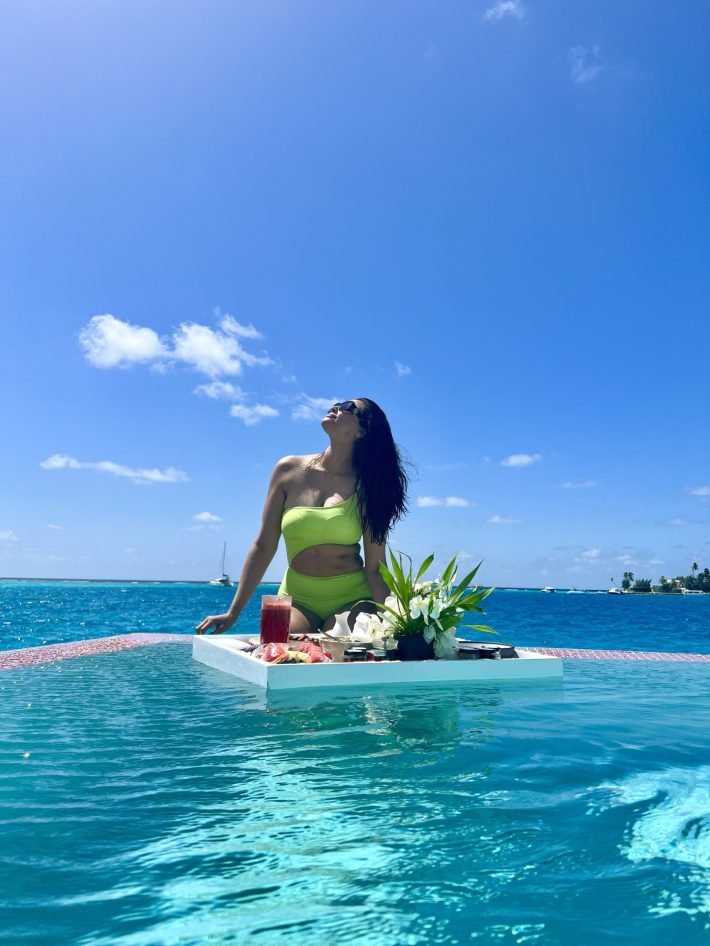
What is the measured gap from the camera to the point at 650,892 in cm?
151

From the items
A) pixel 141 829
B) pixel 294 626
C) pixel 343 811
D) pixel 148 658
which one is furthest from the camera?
pixel 148 658

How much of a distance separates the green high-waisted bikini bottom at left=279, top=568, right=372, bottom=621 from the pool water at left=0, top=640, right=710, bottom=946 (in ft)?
6.39

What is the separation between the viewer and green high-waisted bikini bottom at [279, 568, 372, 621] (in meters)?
5.53

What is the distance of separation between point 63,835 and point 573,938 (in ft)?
4.28

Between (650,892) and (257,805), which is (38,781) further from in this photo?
(650,892)

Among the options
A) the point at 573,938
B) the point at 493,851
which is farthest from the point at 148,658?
the point at 573,938

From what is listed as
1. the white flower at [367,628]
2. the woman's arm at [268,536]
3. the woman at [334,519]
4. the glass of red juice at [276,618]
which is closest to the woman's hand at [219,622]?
the woman at [334,519]

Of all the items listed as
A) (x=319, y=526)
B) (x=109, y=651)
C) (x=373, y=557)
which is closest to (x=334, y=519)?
(x=319, y=526)

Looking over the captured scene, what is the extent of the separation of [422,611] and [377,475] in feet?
5.12

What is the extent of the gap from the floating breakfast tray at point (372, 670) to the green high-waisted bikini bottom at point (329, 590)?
29.5 inches

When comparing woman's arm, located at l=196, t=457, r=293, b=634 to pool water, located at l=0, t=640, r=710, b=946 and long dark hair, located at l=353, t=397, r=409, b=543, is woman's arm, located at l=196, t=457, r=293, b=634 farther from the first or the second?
pool water, located at l=0, t=640, r=710, b=946

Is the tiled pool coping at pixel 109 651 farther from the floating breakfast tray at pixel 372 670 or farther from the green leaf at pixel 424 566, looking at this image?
the green leaf at pixel 424 566

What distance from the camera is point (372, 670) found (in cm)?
402

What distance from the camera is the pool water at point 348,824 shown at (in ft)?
4.44
